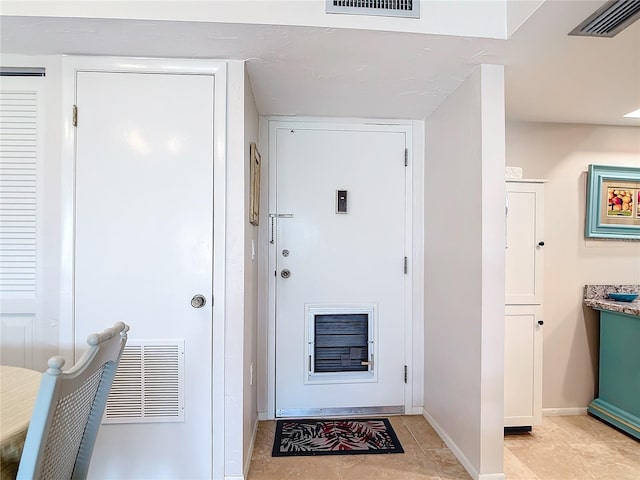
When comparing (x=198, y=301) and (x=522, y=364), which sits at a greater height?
(x=198, y=301)

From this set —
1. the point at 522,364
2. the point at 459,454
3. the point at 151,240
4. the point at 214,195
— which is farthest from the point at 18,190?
the point at 522,364

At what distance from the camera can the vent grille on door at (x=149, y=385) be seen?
1.75 metres

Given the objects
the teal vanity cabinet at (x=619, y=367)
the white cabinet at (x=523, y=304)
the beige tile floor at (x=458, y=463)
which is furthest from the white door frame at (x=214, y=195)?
the teal vanity cabinet at (x=619, y=367)

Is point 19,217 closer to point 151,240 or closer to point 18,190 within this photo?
point 18,190

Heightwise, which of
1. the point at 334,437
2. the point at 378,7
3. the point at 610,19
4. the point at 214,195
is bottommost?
the point at 334,437

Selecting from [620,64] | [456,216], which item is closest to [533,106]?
[620,64]

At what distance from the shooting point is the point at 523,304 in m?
2.33

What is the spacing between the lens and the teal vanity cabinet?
235cm

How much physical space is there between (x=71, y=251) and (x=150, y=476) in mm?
1164

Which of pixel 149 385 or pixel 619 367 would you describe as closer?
pixel 149 385

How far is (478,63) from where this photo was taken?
183 cm

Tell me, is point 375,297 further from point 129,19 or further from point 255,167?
point 129,19

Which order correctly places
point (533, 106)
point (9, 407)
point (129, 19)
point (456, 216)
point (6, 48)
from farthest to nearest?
point (533, 106) → point (456, 216) → point (6, 48) → point (129, 19) → point (9, 407)

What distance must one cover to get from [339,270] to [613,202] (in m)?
2.12
